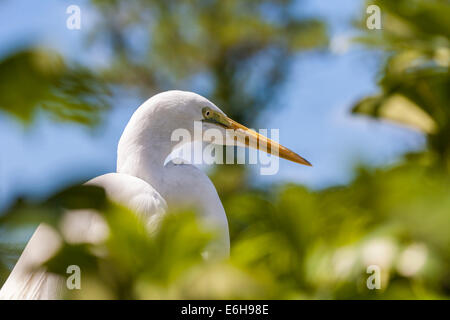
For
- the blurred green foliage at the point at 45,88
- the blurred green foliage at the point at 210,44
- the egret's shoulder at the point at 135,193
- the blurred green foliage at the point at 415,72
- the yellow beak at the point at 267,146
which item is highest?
the blurred green foliage at the point at 210,44

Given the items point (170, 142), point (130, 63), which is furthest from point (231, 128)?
point (130, 63)

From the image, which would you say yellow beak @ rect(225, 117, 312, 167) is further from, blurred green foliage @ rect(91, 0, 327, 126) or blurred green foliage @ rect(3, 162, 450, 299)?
blurred green foliage @ rect(91, 0, 327, 126)

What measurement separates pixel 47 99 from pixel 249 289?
3.27 feet

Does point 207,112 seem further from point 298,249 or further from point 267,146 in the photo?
point 298,249

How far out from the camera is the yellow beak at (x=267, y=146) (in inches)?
112

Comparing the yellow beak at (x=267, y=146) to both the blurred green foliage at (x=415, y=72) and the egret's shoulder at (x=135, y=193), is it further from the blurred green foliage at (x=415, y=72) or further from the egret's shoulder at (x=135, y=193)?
the blurred green foliage at (x=415, y=72)

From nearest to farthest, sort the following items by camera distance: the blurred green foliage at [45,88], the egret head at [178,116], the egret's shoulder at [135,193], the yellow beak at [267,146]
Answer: the blurred green foliage at [45,88], the egret's shoulder at [135,193], the egret head at [178,116], the yellow beak at [267,146]

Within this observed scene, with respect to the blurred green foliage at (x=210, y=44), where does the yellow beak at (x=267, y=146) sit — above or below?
below

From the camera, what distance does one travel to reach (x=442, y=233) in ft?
9.02

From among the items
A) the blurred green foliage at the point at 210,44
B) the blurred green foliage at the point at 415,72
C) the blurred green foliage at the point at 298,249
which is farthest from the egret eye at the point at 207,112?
the blurred green foliage at the point at 210,44

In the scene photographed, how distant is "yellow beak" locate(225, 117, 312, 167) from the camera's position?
112 inches

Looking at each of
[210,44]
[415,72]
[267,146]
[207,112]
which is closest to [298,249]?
[267,146]

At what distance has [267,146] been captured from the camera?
9.49ft
